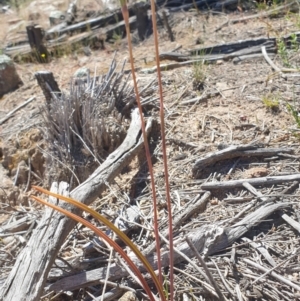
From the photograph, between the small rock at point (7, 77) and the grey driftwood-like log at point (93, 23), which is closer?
the small rock at point (7, 77)

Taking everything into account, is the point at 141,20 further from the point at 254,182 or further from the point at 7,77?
the point at 254,182

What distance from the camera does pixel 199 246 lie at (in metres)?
2.13

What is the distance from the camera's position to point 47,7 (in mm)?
9305

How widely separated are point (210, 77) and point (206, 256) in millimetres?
1926

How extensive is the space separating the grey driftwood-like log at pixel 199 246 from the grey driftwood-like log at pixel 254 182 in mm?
190

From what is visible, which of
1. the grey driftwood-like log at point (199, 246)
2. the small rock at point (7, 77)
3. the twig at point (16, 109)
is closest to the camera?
the grey driftwood-like log at point (199, 246)

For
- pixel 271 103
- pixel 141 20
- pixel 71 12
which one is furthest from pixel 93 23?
pixel 271 103

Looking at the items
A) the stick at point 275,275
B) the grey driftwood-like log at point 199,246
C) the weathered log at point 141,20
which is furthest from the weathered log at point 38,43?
the stick at point 275,275

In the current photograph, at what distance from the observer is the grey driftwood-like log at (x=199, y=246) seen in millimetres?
2131

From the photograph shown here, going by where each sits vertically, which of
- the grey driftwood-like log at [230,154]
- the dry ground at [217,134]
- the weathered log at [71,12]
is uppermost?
the grey driftwood-like log at [230,154]

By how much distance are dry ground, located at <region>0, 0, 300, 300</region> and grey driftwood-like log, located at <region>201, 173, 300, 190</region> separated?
0.10ft

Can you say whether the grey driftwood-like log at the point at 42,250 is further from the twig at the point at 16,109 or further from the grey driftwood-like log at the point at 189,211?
the twig at the point at 16,109

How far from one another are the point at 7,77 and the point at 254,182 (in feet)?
10.9

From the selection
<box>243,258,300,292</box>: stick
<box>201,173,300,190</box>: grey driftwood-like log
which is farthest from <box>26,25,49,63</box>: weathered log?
<box>243,258,300,292</box>: stick
